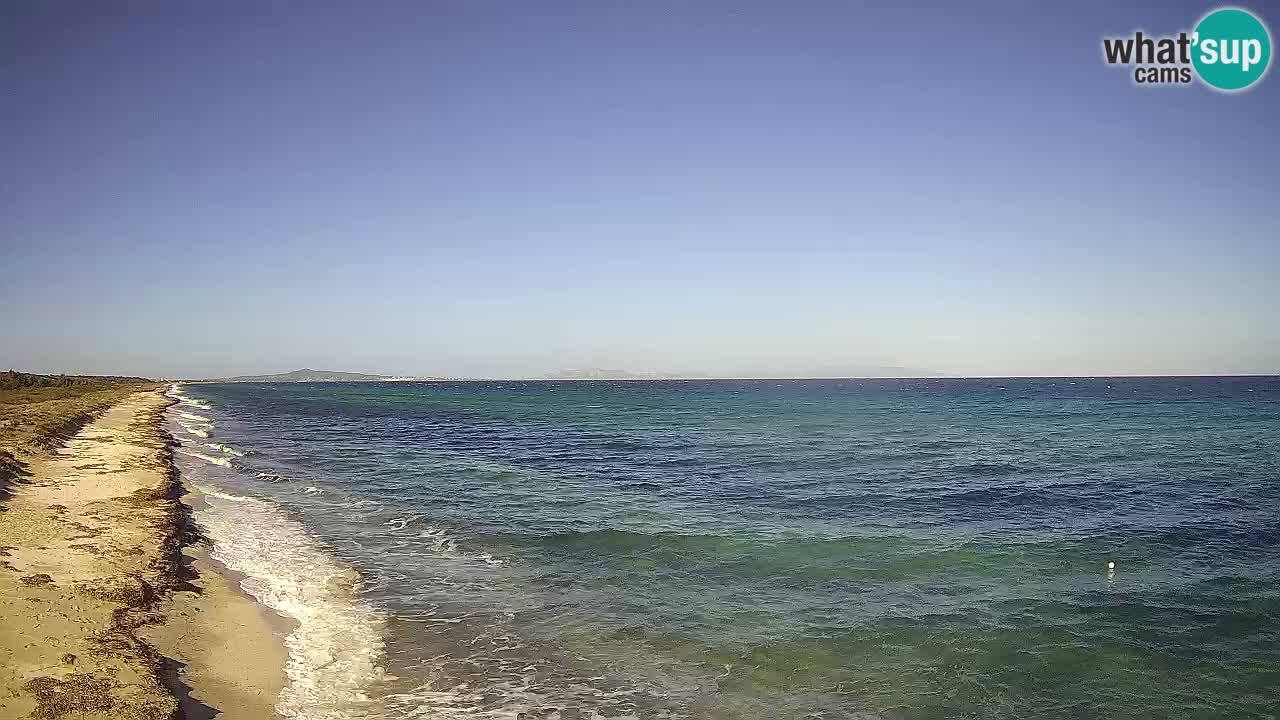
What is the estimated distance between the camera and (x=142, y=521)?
16.2 metres

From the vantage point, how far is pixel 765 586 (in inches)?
525

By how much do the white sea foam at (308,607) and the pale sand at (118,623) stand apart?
13.4 inches

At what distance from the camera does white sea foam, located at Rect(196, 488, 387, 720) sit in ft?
28.2

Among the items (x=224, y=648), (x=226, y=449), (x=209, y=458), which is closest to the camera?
(x=224, y=648)

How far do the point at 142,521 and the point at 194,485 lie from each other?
8.80 metres

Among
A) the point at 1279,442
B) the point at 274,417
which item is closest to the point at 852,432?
the point at 1279,442

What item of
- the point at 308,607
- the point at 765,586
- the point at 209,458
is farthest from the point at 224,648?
the point at 209,458

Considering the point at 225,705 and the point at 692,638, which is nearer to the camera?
the point at 225,705

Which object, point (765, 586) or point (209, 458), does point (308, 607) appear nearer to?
point (765, 586)

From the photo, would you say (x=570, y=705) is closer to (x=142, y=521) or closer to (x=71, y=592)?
(x=71, y=592)

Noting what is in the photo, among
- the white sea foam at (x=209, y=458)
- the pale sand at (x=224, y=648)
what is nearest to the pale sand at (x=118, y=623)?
the pale sand at (x=224, y=648)

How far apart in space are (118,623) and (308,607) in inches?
115

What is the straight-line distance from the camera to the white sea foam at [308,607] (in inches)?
338

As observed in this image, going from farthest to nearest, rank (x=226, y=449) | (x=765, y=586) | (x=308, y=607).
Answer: (x=226, y=449), (x=765, y=586), (x=308, y=607)
